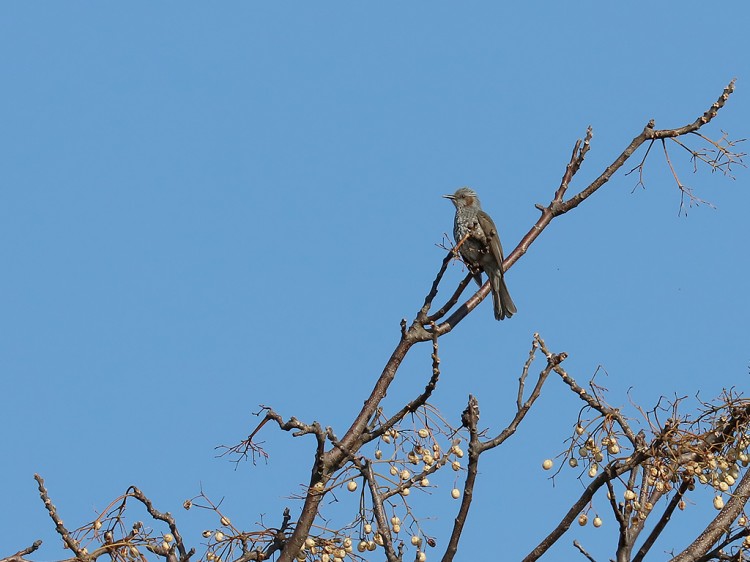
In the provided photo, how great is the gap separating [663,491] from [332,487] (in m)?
1.71

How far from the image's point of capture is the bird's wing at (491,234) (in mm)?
9268

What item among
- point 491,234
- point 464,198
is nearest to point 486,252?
point 491,234

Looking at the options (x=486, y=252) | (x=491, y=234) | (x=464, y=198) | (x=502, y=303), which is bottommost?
(x=502, y=303)

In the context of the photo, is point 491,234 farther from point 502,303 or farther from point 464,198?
point 464,198

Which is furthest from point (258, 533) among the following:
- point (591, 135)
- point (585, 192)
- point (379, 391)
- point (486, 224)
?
point (486, 224)

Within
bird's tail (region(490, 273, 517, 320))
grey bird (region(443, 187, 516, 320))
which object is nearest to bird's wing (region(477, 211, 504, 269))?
grey bird (region(443, 187, 516, 320))

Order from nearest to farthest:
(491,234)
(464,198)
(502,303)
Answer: (502,303) → (491,234) → (464,198)

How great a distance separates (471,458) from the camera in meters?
4.96

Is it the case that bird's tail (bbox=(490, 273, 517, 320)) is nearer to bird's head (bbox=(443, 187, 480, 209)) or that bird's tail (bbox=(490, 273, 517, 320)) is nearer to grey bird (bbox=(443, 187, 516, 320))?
grey bird (bbox=(443, 187, 516, 320))

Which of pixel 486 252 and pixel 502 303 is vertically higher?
pixel 486 252

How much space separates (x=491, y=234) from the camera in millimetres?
9727

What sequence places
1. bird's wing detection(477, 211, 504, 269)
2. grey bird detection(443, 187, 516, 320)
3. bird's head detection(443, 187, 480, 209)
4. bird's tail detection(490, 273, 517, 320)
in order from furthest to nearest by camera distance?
bird's head detection(443, 187, 480, 209) → bird's tail detection(490, 273, 517, 320) → bird's wing detection(477, 211, 504, 269) → grey bird detection(443, 187, 516, 320)

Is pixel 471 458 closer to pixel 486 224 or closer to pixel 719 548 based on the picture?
pixel 719 548

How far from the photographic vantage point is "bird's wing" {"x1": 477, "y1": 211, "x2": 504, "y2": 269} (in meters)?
9.27
